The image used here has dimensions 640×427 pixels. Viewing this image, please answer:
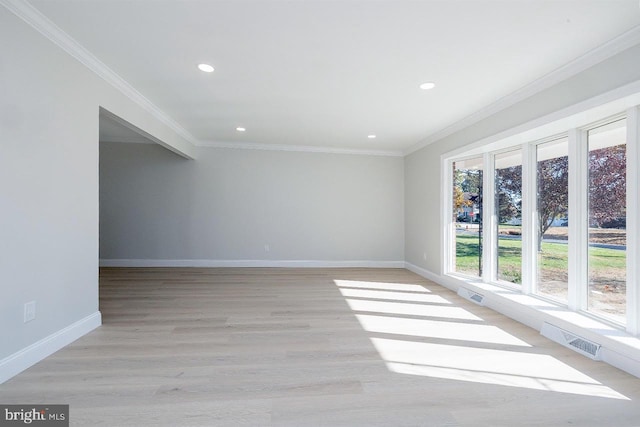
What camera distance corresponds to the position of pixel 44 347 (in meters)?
2.06

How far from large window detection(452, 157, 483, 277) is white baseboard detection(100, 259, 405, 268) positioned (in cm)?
172

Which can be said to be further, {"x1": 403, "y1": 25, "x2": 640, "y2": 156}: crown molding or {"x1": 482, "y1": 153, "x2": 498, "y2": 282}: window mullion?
{"x1": 482, "y1": 153, "x2": 498, "y2": 282}: window mullion

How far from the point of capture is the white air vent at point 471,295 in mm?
3498

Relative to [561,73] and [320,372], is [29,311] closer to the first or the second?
[320,372]

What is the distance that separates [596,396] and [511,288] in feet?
A: 6.13

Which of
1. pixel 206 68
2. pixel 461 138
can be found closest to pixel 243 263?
pixel 206 68

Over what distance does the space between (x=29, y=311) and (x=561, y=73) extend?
470cm

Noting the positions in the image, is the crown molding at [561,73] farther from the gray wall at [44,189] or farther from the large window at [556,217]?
the gray wall at [44,189]

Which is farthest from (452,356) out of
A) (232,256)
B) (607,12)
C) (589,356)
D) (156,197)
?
(156,197)

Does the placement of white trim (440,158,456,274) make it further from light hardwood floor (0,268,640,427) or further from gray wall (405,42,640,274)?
light hardwood floor (0,268,640,427)

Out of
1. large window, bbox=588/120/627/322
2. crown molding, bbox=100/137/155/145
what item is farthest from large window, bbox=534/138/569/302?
crown molding, bbox=100/137/155/145

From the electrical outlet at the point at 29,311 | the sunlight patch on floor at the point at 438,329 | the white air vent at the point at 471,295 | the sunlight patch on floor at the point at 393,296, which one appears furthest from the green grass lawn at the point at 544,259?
the electrical outlet at the point at 29,311

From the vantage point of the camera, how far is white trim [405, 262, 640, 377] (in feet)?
6.61

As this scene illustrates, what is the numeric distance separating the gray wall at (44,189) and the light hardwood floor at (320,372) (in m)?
0.33
